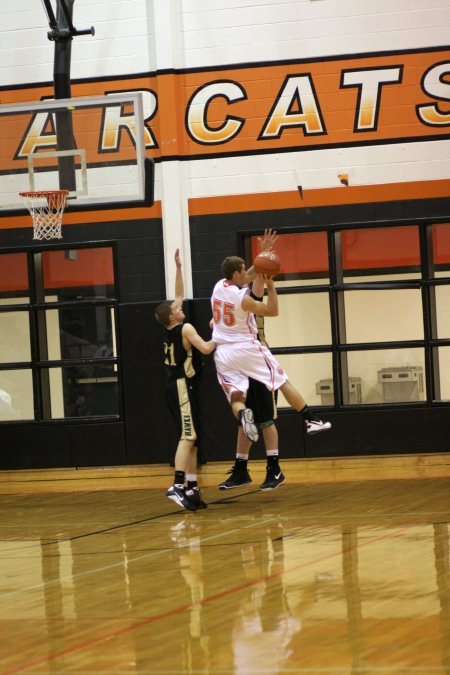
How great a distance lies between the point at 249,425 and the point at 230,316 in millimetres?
1133

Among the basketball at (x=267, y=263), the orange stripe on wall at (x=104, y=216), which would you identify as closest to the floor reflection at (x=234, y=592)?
the basketball at (x=267, y=263)

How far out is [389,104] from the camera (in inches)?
478

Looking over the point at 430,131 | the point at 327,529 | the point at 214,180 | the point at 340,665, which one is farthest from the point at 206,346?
the point at 340,665

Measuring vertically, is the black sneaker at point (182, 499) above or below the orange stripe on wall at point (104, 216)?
below

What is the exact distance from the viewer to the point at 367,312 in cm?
1234

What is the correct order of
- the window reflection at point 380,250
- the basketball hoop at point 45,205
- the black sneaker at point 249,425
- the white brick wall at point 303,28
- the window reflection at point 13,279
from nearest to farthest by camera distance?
the black sneaker at point 249,425 → the basketball hoop at point 45,205 → the white brick wall at point 303,28 → the window reflection at point 380,250 → the window reflection at point 13,279

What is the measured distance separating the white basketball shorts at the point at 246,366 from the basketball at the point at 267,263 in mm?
716

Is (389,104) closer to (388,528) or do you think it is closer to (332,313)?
(332,313)

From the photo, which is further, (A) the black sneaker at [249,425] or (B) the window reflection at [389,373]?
(B) the window reflection at [389,373]

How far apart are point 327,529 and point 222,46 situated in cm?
625

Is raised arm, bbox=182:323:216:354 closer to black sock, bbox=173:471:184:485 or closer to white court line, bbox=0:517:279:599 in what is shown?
black sock, bbox=173:471:184:485

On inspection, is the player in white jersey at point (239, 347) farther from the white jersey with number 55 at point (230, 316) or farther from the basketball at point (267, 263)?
the basketball at point (267, 263)

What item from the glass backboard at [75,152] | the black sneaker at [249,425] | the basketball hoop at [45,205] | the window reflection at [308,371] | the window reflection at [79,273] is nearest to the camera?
the black sneaker at [249,425]

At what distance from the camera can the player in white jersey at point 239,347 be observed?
10.2 meters
